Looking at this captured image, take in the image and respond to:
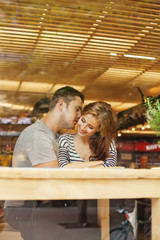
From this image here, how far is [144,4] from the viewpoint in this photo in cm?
293

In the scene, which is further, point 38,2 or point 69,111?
point 38,2

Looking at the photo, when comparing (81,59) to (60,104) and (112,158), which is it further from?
(112,158)

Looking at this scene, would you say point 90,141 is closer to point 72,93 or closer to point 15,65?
point 72,93

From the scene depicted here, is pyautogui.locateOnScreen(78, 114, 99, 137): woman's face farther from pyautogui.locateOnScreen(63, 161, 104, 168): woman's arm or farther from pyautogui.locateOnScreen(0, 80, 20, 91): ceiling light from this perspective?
pyautogui.locateOnScreen(0, 80, 20, 91): ceiling light

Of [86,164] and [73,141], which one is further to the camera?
[73,141]

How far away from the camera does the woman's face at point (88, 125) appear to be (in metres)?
2.01

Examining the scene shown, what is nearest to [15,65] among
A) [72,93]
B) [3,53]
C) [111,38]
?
[3,53]

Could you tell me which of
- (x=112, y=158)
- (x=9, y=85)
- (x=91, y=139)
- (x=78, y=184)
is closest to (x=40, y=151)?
(x=91, y=139)

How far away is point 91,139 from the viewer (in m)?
2.03

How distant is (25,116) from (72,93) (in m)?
0.87

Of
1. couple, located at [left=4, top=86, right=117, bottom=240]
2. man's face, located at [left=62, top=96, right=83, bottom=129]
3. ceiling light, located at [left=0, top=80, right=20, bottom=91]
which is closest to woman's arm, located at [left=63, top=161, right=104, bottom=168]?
couple, located at [left=4, top=86, right=117, bottom=240]

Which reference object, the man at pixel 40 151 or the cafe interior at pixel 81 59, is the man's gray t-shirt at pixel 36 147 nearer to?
the man at pixel 40 151

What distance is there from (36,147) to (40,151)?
4 cm

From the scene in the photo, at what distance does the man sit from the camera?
1588 mm
